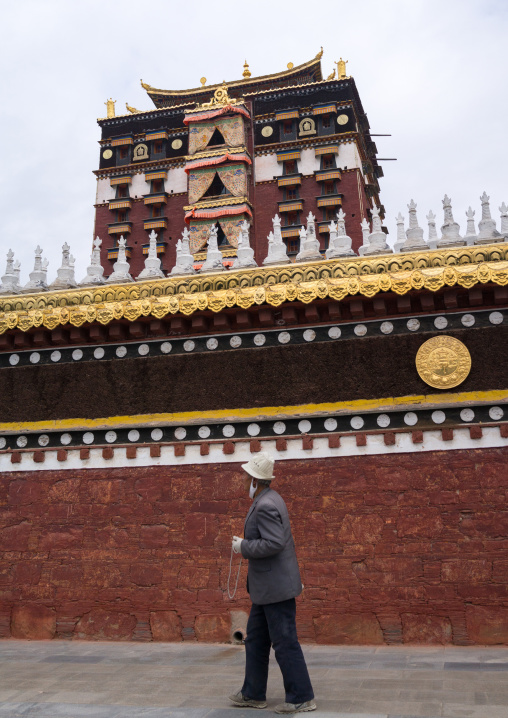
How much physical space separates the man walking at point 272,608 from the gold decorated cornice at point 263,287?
322cm

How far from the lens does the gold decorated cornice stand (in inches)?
302

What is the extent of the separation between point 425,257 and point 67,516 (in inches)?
204

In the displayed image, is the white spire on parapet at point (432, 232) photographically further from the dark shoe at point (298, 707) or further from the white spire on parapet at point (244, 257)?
the dark shoe at point (298, 707)

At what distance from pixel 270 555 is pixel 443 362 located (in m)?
3.47

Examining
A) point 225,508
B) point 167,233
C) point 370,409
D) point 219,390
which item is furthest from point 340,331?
point 167,233

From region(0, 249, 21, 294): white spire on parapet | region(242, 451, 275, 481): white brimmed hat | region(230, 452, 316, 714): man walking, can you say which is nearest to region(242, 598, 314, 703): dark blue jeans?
region(230, 452, 316, 714): man walking

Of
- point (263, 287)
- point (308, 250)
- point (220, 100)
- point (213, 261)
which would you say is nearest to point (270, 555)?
point (263, 287)

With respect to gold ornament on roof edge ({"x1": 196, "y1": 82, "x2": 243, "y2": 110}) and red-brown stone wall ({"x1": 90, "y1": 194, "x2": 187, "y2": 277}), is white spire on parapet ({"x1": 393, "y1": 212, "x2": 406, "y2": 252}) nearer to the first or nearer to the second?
red-brown stone wall ({"x1": 90, "y1": 194, "x2": 187, "y2": 277})

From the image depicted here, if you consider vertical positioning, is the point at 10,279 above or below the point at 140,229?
below

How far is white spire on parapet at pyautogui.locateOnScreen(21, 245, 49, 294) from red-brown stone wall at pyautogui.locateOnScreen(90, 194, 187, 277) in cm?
2592

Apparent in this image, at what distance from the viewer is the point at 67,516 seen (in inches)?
332

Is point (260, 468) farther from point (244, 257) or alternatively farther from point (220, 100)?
point (220, 100)

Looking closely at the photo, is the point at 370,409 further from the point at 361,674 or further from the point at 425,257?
the point at 361,674

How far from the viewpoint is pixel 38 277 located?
950cm
